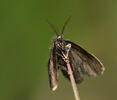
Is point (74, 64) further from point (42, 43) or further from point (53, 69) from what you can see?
point (42, 43)

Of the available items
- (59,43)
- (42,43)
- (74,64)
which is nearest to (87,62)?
(74,64)

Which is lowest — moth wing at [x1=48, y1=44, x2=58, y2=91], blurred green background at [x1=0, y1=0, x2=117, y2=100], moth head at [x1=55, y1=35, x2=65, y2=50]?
moth wing at [x1=48, y1=44, x2=58, y2=91]

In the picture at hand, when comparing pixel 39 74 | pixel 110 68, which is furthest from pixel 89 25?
pixel 39 74

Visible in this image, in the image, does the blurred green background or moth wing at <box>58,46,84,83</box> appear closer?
moth wing at <box>58,46,84,83</box>

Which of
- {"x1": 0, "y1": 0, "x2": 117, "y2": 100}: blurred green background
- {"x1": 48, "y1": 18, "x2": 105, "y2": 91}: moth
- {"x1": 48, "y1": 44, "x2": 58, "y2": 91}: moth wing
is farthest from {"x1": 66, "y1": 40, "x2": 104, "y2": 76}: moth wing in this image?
{"x1": 0, "y1": 0, "x2": 117, "y2": 100}: blurred green background

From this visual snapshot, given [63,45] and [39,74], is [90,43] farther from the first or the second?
[63,45]

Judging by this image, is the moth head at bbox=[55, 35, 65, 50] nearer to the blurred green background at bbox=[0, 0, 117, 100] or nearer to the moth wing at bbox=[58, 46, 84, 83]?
the moth wing at bbox=[58, 46, 84, 83]

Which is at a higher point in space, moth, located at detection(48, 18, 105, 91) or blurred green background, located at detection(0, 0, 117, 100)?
blurred green background, located at detection(0, 0, 117, 100)
